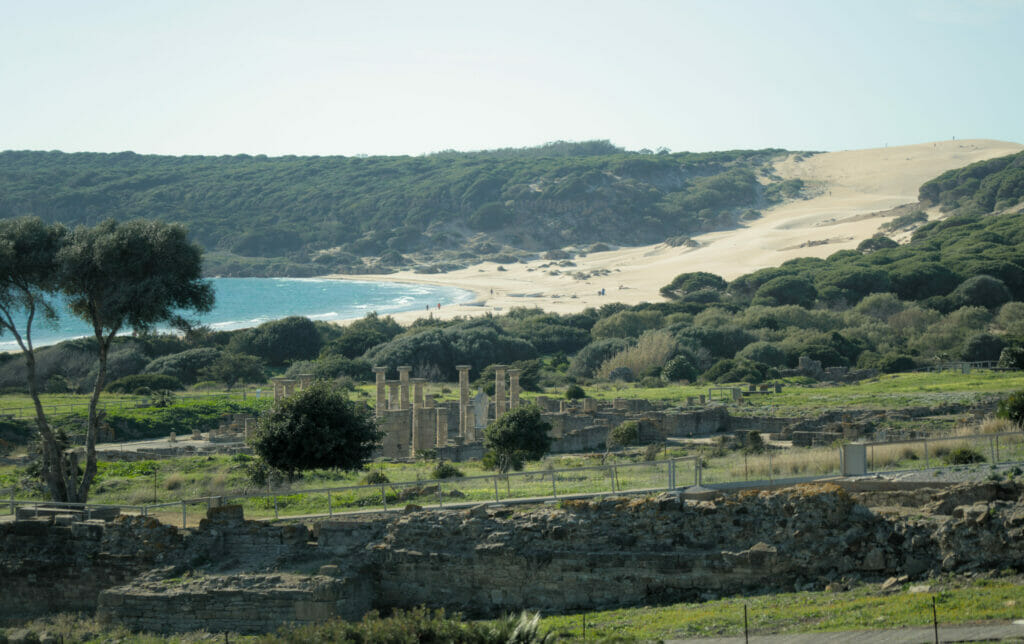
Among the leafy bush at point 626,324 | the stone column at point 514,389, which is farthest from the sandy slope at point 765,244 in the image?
the stone column at point 514,389

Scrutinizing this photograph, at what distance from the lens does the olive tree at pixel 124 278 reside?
23.7 m

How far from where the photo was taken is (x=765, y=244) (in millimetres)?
126062

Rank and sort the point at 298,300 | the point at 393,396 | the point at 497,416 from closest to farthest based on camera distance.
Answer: the point at 497,416 → the point at 393,396 → the point at 298,300

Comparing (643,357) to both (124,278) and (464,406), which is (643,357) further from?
(124,278)

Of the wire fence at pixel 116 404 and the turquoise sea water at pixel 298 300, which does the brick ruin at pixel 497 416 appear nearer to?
the wire fence at pixel 116 404

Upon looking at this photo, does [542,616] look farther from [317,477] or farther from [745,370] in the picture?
[745,370]

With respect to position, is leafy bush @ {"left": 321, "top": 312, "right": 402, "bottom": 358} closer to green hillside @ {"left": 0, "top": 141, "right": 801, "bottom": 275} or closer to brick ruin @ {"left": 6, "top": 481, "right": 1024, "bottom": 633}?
brick ruin @ {"left": 6, "top": 481, "right": 1024, "bottom": 633}

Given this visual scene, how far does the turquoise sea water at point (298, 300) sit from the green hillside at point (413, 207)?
8.38 m

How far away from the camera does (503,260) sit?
138125 millimetres

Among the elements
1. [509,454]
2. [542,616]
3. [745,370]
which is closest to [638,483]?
[542,616]

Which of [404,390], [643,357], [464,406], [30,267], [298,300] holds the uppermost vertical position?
[298,300]

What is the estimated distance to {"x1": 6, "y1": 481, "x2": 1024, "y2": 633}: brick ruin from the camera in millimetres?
15352

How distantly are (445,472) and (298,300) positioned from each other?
97.4 metres

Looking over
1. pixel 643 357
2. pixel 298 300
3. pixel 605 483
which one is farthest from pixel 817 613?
pixel 298 300
